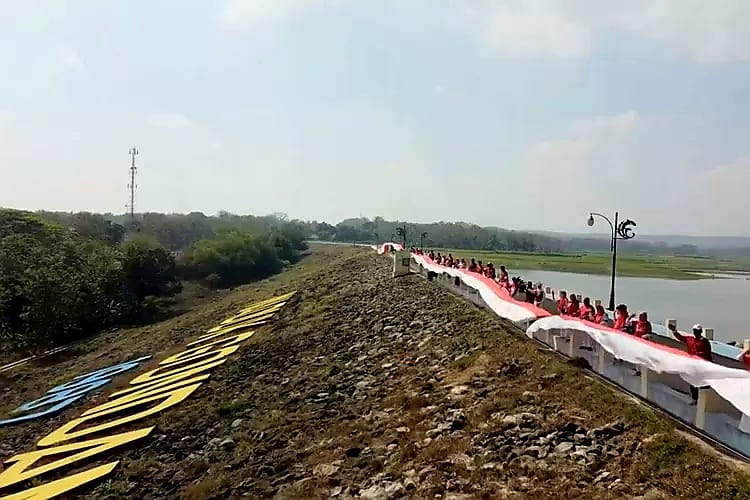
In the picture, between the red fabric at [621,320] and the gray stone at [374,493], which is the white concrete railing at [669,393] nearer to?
the red fabric at [621,320]

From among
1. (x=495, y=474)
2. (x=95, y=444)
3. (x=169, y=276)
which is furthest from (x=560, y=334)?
(x=169, y=276)

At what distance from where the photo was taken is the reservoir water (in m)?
34.3

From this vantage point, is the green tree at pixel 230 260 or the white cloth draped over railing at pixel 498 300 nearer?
the white cloth draped over railing at pixel 498 300

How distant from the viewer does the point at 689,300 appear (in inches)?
1901

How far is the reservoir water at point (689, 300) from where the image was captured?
34.3 metres

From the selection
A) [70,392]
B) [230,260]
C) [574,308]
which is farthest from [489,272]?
[230,260]

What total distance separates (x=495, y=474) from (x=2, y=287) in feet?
134

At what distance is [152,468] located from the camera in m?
13.7

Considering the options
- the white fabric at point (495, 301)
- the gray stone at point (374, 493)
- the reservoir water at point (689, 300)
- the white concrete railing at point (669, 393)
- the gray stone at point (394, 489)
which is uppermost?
the white fabric at point (495, 301)

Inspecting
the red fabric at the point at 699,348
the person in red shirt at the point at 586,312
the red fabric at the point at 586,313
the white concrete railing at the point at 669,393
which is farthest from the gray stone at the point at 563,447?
the red fabric at the point at 586,313

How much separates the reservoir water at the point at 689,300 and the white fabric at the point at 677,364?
50.6 feet

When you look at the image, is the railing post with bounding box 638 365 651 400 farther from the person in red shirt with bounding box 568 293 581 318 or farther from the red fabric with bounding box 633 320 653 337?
the person in red shirt with bounding box 568 293 581 318

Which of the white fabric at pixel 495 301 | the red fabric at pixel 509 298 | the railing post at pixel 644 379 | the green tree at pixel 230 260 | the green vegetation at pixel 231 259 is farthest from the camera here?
A: the green tree at pixel 230 260

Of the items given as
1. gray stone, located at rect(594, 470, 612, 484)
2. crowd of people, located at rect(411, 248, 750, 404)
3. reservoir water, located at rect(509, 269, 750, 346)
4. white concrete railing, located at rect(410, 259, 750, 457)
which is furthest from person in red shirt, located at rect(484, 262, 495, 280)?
gray stone, located at rect(594, 470, 612, 484)
